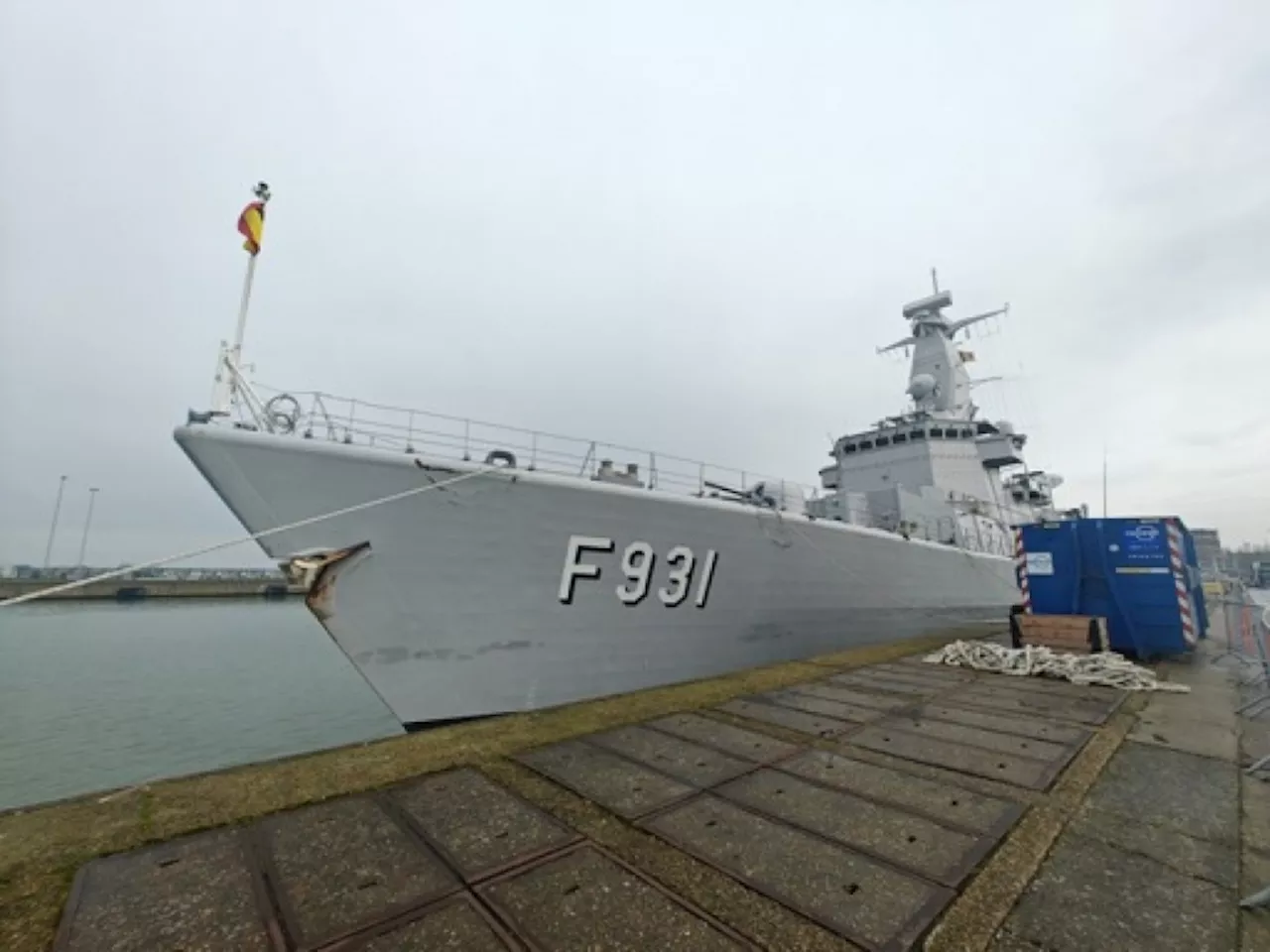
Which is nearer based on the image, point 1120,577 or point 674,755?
point 674,755

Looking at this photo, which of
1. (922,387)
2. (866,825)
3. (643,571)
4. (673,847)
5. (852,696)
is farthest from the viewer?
(922,387)

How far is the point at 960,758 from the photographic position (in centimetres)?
371

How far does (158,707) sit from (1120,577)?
54.9 ft

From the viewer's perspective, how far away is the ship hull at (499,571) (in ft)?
16.2

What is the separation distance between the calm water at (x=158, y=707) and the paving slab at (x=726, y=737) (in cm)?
436

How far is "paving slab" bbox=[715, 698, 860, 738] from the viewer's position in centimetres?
430

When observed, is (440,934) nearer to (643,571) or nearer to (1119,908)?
(1119,908)

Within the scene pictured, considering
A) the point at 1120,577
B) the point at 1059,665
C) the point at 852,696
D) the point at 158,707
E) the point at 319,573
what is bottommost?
the point at 158,707

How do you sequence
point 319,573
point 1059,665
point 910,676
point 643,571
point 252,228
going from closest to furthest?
point 252,228
point 319,573
point 643,571
point 910,676
point 1059,665

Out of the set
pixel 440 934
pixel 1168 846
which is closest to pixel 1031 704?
pixel 1168 846

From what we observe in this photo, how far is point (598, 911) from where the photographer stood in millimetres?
2051

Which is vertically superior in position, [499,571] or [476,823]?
[499,571]

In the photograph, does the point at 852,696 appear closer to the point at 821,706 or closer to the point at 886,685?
the point at 821,706

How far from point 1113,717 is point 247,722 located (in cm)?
1241
